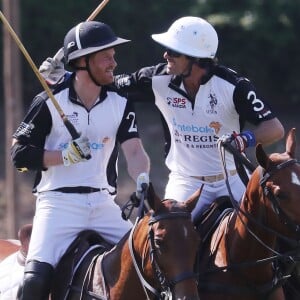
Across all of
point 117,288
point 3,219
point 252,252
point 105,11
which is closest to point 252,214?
point 252,252

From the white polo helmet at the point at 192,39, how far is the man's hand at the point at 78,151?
1.14 meters

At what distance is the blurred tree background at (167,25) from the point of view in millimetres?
20734

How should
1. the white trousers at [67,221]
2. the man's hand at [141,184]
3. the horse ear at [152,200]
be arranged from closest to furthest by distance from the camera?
the horse ear at [152,200] → the man's hand at [141,184] → the white trousers at [67,221]

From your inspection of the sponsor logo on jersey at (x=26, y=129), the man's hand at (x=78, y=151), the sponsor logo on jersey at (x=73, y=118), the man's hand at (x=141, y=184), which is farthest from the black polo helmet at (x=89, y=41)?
the man's hand at (x=141, y=184)

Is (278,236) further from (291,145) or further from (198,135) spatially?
(198,135)

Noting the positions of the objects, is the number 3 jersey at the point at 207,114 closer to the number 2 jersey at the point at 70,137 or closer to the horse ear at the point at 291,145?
the number 2 jersey at the point at 70,137

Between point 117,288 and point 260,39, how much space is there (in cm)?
1472

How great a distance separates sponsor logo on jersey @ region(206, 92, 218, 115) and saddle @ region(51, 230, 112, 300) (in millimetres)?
1218

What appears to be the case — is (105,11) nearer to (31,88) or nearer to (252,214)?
(31,88)

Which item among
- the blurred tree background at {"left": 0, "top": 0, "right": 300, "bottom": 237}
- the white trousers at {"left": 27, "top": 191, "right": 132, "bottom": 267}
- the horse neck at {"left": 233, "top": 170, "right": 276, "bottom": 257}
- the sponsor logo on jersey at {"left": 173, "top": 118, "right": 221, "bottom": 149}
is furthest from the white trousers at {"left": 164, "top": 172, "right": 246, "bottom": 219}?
the blurred tree background at {"left": 0, "top": 0, "right": 300, "bottom": 237}

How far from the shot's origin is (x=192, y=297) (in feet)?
20.8

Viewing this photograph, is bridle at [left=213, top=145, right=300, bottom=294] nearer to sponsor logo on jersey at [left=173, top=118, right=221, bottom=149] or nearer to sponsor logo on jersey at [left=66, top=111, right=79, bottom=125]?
sponsor logo on jersey at [left=173, top=118, right=221, bottom=149]

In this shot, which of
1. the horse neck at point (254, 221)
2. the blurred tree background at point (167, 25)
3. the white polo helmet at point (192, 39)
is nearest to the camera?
the horse neck at point (254, 221)

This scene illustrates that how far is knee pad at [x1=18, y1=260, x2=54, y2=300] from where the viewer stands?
288 inches
